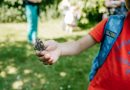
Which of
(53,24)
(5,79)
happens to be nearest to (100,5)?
(53,24)

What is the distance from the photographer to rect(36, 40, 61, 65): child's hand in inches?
80.8

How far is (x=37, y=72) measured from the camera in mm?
6707

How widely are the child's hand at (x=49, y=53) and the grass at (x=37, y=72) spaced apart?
12.2 feet

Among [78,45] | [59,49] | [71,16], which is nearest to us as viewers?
[59,49]

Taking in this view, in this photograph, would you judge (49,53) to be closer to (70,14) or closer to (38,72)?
(38,72)

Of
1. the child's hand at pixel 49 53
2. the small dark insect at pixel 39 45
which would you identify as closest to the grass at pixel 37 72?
the child's hand at pixel 49 53

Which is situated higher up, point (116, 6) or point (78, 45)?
point (78, 45)

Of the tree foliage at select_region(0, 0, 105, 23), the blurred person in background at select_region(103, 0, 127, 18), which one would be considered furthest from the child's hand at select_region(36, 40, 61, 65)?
the tree foliage at select_region(0, 0, 105, 23)

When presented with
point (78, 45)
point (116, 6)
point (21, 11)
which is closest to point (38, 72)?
point (116, 6)

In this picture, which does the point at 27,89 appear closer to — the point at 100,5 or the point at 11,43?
the point at 11,43

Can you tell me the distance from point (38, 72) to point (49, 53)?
4.58m

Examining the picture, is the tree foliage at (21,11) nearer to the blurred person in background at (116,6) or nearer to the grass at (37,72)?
the grass at (37,72)

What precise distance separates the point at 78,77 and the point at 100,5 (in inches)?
197

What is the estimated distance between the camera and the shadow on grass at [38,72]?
19.9 feet
